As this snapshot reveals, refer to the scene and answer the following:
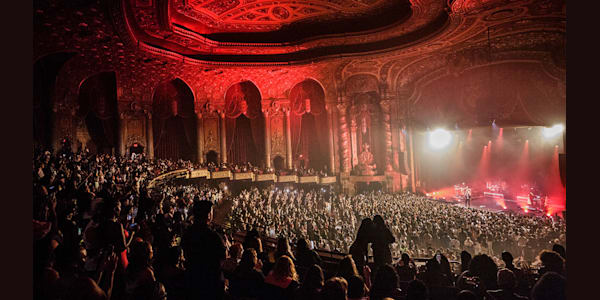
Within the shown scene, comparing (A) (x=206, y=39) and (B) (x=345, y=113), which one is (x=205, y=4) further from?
(B) (x=345, y=113)

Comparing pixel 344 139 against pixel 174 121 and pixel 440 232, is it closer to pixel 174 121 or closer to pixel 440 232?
pixel 174 121

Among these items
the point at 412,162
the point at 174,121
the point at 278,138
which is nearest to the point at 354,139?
the point at 412,162

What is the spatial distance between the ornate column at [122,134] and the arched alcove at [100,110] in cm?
27

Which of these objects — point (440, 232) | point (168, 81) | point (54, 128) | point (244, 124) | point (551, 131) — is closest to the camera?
point (440, 232)

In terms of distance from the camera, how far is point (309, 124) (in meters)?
21.5

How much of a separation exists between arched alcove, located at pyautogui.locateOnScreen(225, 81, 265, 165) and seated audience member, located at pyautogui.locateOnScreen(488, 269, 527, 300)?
57.8 feet

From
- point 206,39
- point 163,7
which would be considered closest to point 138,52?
point 206,39

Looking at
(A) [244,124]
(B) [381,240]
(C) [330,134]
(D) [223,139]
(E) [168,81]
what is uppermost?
(E) [168,81]

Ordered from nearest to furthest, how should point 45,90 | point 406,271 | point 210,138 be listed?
point 406,271 → point 45,90 → point 210,138

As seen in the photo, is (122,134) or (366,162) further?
(366,162)

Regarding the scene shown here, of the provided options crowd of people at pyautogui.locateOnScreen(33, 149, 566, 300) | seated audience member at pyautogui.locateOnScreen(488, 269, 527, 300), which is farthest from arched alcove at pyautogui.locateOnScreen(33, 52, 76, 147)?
seated audience member at pyautogui.locateOnScreen(488, 269, 527, 300)

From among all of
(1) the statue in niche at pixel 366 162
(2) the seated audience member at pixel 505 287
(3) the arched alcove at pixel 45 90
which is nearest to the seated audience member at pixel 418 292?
(2) the seated audience member at pixel 505 287

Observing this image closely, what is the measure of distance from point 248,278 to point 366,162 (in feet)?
55.4

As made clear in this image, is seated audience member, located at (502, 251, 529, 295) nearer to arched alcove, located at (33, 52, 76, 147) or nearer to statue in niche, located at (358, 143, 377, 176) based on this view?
statue in niche, located at (358, 143, 377, 176)
